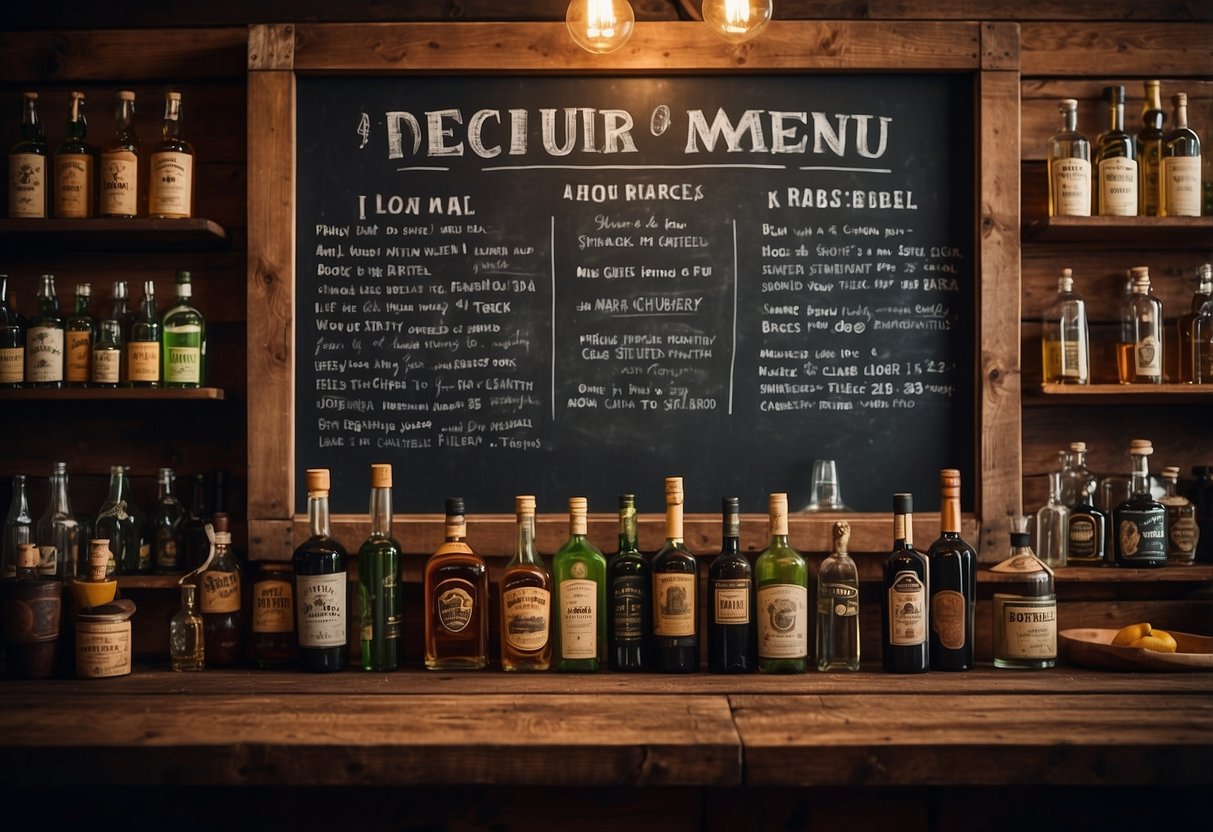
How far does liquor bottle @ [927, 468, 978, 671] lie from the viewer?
227 cm

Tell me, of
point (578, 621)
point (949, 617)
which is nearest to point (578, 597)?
point (578, 621)

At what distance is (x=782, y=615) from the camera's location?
7.38ft

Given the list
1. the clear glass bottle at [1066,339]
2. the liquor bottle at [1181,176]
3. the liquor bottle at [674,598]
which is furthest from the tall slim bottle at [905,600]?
the liquor bottle at [1181,176]

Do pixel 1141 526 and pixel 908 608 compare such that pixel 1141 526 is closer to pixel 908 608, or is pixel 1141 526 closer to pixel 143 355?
pixel 908 608

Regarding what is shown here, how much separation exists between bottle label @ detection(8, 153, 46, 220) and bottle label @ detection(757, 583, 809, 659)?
1921mm

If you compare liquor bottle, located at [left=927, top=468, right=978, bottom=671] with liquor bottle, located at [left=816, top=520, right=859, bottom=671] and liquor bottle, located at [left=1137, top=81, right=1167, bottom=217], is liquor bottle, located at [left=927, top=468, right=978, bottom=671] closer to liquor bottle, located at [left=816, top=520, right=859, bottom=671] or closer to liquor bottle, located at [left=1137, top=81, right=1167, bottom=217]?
liquor bottle, located at [left=816, top=520, right=859, bottom=671]

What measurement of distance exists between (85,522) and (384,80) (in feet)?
4.28

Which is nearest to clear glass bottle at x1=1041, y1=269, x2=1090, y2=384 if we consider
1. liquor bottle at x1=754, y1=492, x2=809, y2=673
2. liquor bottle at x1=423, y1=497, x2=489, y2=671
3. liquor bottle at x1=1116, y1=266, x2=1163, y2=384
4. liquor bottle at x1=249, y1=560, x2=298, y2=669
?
liquor bottle at x1=1116, y1=266, x2=1163, y2=384

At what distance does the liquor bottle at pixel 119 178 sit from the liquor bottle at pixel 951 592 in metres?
1.97

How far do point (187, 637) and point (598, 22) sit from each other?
1.64m

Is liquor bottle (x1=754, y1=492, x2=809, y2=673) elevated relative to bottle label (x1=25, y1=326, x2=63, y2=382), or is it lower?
lower

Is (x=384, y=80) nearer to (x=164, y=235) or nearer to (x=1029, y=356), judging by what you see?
(x=164, y=235)

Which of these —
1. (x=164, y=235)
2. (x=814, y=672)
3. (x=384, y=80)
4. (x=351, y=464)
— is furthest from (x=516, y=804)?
(x=384, y=80)

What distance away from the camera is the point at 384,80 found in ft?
8.26
